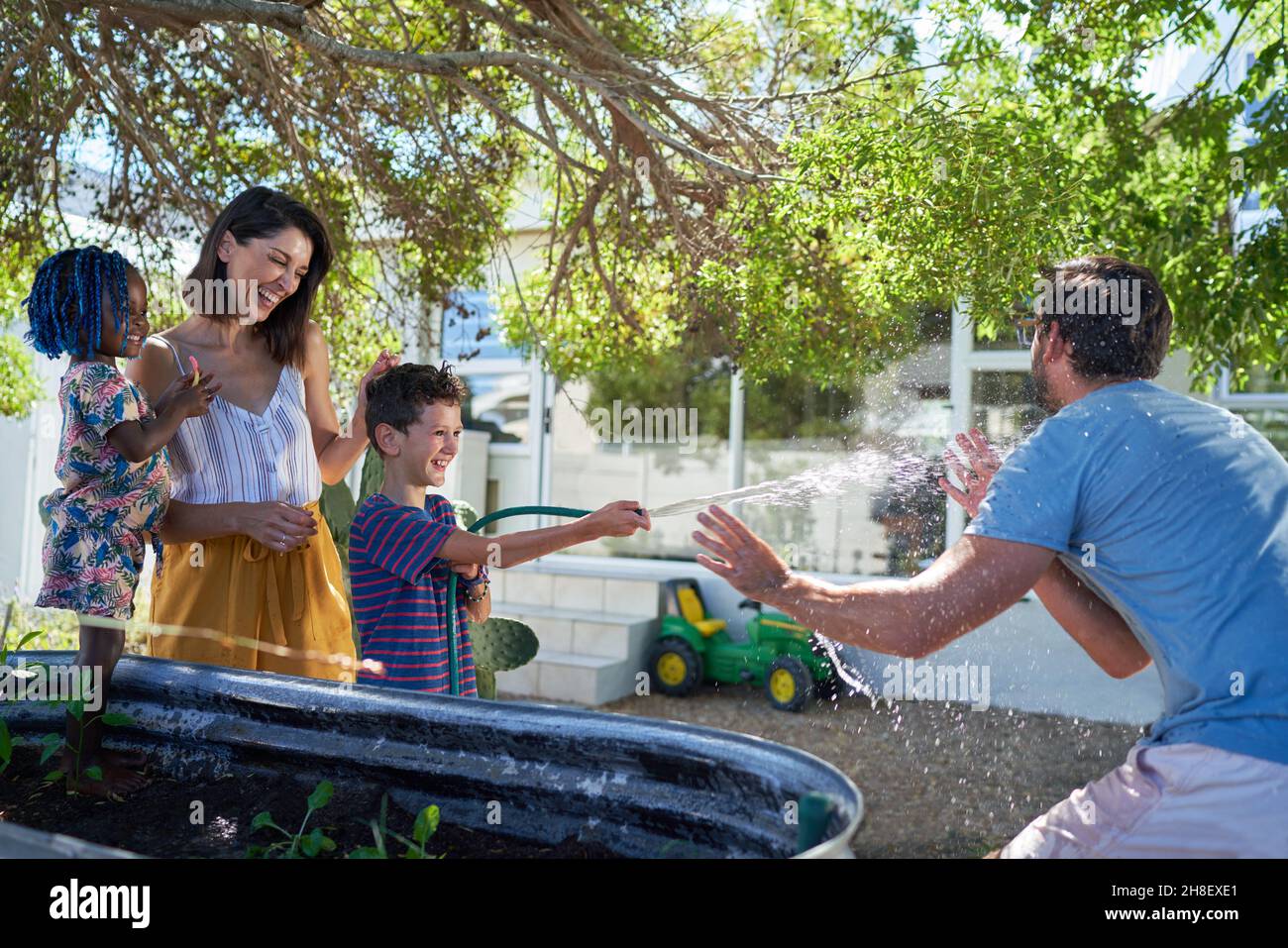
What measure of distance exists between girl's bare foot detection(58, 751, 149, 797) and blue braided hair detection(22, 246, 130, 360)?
2.85ft

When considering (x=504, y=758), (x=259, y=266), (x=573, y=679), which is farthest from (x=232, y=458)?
(x=573, y=679)

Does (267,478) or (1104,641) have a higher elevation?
(267,478)

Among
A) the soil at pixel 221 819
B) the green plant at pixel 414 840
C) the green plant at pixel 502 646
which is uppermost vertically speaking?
the green plant at pixel 414 840

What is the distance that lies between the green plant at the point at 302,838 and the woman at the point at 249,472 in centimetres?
82

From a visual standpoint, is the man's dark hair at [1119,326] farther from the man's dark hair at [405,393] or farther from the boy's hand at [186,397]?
the boy's hand at [186,397]

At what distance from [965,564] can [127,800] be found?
154 cm

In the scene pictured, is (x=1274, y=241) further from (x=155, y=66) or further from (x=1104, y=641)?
(x=155, y=66)

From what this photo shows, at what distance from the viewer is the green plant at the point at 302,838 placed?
173cm

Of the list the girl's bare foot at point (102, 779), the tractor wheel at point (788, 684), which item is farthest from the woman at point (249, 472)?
the tractor wheel at point (788, 684)

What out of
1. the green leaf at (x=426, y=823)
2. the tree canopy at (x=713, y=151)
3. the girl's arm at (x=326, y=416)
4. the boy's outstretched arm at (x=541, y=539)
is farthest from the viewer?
the tree canopy at (x=713, y=151)
